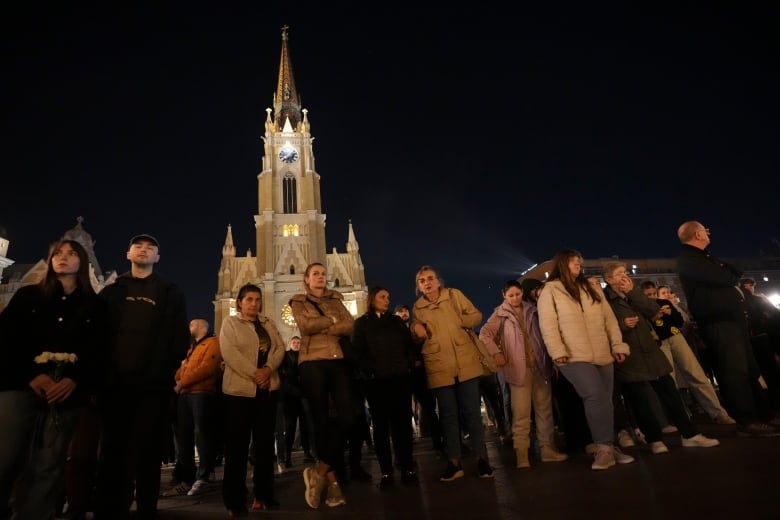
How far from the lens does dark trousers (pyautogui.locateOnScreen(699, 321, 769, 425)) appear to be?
5164 mm

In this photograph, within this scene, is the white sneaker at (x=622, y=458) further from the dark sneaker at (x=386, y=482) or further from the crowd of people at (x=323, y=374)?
the dark sneaker at (x=386, y=482)

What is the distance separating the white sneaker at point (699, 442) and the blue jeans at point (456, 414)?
2100mm

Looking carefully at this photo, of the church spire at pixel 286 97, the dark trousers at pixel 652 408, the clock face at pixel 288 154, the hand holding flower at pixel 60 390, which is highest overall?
the church spire at pixel 286 97

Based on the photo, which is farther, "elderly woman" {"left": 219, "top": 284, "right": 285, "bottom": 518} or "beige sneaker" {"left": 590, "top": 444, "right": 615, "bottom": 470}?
"beige sneaker" {"left": 590, "top": 444, "right": 615, "bottom": 470}

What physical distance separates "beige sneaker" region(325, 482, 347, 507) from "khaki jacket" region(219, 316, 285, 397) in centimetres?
108

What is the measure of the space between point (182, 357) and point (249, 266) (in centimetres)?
4803

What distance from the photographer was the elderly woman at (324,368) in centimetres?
427

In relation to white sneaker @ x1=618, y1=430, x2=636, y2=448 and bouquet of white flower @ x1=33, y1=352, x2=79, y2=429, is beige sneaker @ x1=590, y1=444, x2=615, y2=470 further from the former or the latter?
bouquet of white flower @ x1=33, y1=352, x2=79, y2=429

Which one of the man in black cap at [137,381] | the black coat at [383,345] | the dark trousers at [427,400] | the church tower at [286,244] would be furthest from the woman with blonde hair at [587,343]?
the church tower at [286,244]

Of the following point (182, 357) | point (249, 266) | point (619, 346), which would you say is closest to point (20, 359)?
point (182, 357)

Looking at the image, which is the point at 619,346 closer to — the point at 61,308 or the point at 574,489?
the point at 574,489

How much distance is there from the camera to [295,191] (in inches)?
2052

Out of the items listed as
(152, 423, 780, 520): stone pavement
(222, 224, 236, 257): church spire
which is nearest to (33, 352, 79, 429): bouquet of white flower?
(152, 423, 780, 520): stone pavement

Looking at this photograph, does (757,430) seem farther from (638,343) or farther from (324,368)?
(324,368)
